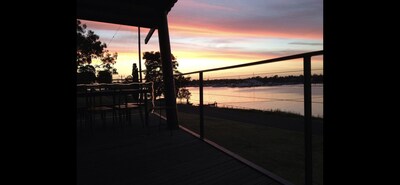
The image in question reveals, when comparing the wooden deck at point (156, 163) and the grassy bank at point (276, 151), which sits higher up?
the wooden deck at point (156, 163)

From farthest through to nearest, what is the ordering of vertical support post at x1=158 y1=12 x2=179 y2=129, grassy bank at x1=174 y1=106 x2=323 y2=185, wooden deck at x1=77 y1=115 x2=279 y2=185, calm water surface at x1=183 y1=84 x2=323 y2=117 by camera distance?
vertical support post at x1=158 y1=12 x2=179 y2=129 < grassy bank at x1=174 y1=106 x2=323 y2=185 < wooden deck at x1=77 y1=115 x2=279 y2=185 < calm water surface at x1=183 y1=84 x2=323 y2=117

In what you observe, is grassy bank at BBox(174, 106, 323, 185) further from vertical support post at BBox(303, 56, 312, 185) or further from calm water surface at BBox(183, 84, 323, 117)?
vertical support post at BBox(303, 56, 312, 185)

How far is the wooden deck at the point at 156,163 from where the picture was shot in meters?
2.30

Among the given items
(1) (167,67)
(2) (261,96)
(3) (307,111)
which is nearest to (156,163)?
(3) (307,111)

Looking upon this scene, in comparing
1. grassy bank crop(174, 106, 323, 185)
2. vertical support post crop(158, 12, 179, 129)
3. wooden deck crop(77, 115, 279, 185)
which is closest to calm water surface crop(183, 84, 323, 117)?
vertical support post crop(158, 12, 179, 129)

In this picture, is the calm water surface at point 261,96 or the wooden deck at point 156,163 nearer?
the calm water surface at point 261,96

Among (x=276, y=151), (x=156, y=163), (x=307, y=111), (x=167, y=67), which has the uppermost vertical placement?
(x=167, y=67)

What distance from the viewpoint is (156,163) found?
2777 millimetres

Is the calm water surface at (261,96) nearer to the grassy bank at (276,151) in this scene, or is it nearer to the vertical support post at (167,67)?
the vertical support post at (167,67)

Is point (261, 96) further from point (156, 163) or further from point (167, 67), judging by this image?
point (156, 163)

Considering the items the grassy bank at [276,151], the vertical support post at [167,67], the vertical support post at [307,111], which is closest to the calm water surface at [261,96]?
the vertical support post at [307,111]

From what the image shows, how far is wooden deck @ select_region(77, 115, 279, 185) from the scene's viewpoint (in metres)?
2.30

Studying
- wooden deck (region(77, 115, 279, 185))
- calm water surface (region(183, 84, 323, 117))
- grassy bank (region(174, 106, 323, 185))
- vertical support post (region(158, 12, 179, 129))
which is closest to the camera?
calm water surface (region(183, 84, 323, 117))

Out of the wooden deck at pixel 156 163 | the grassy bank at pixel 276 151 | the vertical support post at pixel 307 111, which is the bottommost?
the grassy bank at pixel 276 151
